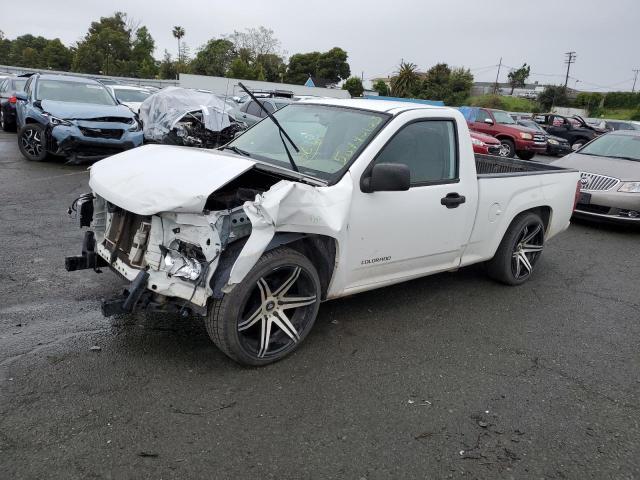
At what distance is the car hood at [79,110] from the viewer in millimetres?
9695

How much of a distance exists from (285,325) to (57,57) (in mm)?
80217

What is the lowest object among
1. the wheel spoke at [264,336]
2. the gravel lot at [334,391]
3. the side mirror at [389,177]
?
the gravel lot at [334,391]

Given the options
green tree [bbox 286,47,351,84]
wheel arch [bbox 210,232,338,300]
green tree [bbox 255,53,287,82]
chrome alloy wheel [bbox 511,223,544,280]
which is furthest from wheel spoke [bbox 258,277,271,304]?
green tree [bbox 286,47,351,84]

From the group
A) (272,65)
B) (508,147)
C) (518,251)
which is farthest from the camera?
(272,65)

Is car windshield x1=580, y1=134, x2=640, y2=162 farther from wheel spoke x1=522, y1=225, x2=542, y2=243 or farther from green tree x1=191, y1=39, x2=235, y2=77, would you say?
green tree x1=191, y1=39, x2=235, y2=77

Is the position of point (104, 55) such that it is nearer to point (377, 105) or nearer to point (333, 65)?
point (333, 65)

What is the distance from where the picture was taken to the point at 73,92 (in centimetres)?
1084

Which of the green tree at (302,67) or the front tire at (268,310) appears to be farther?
the green tree at (302,67)

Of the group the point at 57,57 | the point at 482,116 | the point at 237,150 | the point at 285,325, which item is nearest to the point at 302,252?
the point at 285,325

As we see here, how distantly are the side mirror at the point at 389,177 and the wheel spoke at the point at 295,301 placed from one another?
36.1 inches

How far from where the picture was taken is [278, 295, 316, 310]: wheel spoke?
3479mm

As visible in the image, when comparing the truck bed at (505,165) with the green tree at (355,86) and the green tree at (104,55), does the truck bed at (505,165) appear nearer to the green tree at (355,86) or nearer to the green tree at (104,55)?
the green tree at (355,86)

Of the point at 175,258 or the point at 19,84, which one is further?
the point at 19,84

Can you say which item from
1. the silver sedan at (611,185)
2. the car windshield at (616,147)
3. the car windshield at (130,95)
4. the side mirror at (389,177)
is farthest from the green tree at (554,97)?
the side mirror at (389,177)
